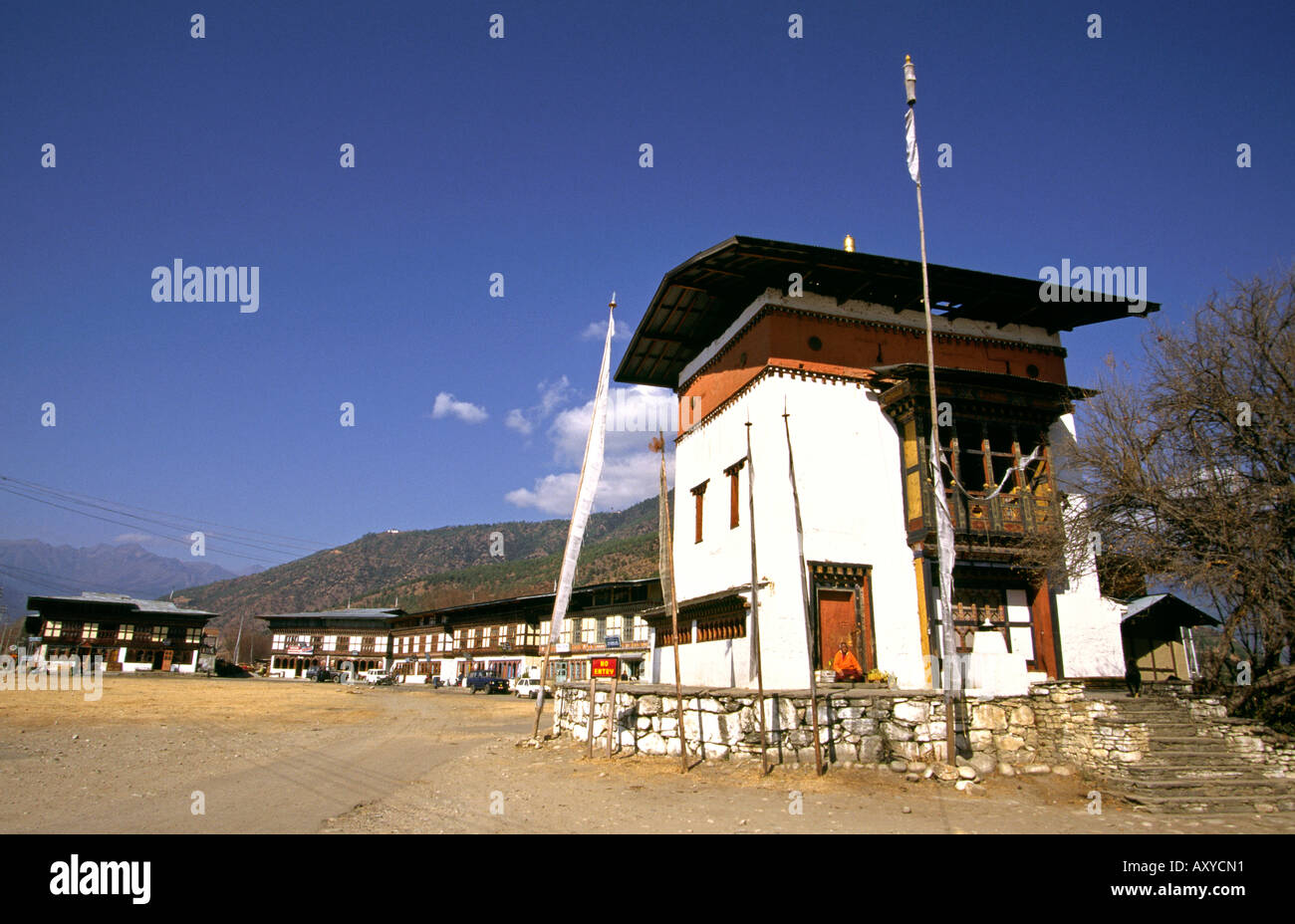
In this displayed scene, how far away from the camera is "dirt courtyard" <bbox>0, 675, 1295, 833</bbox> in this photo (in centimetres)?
1055

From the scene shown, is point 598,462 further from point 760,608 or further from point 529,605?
point 529,605

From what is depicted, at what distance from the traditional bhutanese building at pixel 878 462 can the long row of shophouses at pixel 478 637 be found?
6.81m

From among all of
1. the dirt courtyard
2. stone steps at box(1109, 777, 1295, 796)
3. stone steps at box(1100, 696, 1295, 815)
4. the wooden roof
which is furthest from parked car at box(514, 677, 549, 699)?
stone steps at box(1109, 777, 1295, 796)

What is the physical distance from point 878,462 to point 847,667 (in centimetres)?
542

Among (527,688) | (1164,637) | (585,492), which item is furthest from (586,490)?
(527,688)

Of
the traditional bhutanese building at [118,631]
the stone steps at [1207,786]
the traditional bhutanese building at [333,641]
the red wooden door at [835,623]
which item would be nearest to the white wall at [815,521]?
the red wooden door at [835,623]

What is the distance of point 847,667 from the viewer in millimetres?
16438

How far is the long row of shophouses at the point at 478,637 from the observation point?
53.4 m

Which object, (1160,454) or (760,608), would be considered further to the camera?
(760,608)

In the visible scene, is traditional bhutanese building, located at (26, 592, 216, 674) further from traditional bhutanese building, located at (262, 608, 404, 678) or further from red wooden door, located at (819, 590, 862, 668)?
red wooden door, located at (819, 590, 862, 668)

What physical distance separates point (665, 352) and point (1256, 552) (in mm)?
17500

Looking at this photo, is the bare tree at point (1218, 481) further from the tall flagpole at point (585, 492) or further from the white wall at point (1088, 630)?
the tall flagpole at point (585, 492)
